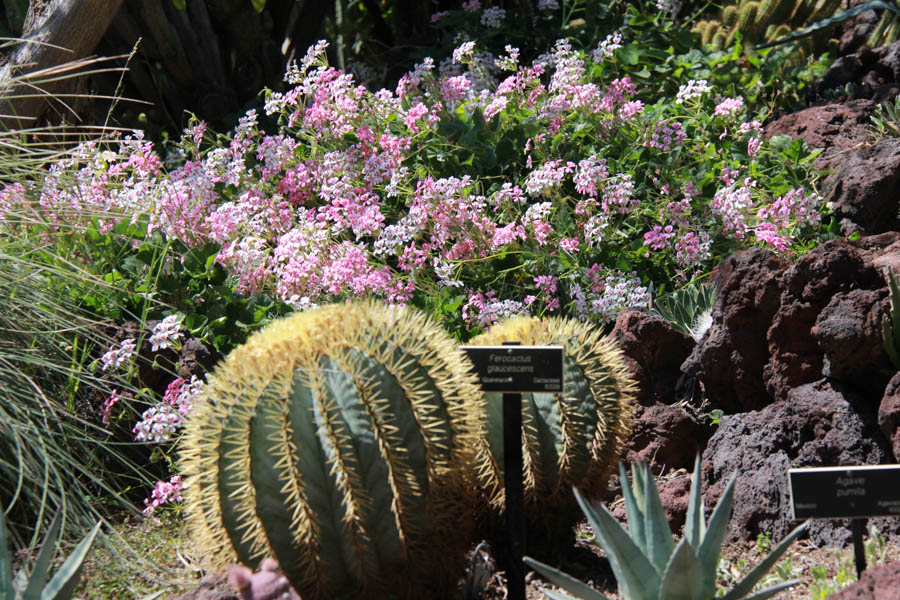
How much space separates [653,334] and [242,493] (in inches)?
81.4

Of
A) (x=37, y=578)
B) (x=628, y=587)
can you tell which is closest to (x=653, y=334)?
(x=628, y=587)

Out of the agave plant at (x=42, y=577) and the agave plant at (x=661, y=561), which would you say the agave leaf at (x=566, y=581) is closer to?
the agave plant at (x=661, y=561)

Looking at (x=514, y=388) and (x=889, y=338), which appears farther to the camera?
(x=889, y=338)

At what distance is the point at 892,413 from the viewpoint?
2.91 m

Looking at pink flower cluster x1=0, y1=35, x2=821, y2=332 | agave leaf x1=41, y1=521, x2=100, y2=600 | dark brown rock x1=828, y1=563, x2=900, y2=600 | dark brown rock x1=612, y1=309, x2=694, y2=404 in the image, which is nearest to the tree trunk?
pink flower cluster x1=0, y1=35, x2=821, y2=332

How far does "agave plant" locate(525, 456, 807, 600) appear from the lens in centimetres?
214

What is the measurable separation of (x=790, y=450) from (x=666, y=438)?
0.54 meters

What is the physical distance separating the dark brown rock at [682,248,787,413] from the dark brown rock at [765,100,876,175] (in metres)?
2.02

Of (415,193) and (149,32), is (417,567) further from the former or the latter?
(149,32)

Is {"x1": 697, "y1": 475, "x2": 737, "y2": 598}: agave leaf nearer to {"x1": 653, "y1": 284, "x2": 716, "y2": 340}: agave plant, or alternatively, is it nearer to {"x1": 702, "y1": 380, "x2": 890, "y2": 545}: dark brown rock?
{"x1": 702, "y1": 380, "x2": 890, "y2": 545}: dark brown rock

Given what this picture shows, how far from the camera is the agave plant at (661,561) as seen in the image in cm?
214

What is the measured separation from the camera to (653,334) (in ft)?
12.7

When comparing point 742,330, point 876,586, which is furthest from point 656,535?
point 742,330

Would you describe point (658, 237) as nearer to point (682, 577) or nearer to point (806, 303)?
point (806, 303)
